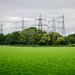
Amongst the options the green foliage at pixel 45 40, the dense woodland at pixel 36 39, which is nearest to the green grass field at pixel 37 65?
the green foliage at pixel 45 40

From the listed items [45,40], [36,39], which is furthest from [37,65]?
[36,39]

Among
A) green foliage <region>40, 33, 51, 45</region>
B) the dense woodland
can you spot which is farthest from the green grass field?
the dense woodland

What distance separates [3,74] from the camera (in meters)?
8.16

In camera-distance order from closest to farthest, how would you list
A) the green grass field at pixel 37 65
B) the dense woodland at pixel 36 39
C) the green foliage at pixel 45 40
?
the green grass field at pixel 37 65
the green foliage at pixel 45 40
the dense woodland at pixel 36 39

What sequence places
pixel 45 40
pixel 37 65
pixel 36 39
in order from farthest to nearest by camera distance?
pixel 36 39 < pixel 45 40 < pixel 37 65

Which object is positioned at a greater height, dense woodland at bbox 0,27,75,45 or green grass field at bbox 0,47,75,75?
dense woodland at bbox 0,27,75,45

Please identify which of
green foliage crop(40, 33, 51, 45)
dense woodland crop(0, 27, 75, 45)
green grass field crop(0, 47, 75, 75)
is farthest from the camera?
dense woodland crop(0, 27, 75, 45)

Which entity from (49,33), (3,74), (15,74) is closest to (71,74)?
(15,74)

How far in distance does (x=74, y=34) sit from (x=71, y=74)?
4951 inches

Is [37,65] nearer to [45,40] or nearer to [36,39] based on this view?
[45,40]

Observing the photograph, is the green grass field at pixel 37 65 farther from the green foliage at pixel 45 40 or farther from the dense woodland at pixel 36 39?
the dense woodland at pixel 36 39

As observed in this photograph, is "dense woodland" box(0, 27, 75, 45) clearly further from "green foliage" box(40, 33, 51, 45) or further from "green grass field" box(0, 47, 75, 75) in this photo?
"green grass field" box(0, 47, 75, 75)

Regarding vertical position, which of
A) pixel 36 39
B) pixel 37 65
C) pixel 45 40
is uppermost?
pixel 36 39

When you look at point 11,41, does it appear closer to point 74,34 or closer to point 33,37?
point 33,37
